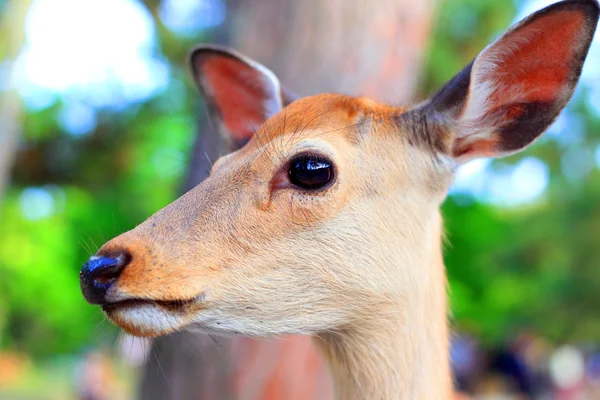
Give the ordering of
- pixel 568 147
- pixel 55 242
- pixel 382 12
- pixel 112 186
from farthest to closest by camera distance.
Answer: pixel 55 242 < pixel 112 186 < pixel 568 147 < pixel 382 12

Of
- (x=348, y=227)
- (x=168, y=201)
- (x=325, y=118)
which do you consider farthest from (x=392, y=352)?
(x=168, y=201)

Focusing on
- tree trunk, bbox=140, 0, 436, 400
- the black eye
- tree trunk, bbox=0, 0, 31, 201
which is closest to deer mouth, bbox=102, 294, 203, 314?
the black eye

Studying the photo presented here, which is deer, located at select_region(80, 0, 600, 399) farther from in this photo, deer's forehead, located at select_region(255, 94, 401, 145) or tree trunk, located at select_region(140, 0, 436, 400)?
tree trunk, located at select_region(140, 0, 436, 400)

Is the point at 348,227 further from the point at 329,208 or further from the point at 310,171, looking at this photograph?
the point at 310,171

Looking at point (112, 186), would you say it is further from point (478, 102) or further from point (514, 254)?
point (478, 102)

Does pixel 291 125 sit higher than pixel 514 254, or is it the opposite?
pixel 514 254

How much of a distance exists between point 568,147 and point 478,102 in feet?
56.0

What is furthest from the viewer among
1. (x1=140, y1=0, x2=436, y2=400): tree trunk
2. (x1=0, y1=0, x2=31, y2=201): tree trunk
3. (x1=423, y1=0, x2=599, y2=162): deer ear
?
(x1=0, y1=0, x2=31, y2=201): tree trunk

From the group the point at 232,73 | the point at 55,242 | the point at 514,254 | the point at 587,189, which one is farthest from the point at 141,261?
the point at 55,242

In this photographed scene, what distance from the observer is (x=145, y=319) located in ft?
5.81

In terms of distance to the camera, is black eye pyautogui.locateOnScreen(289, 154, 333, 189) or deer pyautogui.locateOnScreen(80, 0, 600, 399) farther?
black eye pyautogui.locateOnScreen(289, 154, 333, 189)

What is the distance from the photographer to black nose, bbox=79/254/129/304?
174 cm

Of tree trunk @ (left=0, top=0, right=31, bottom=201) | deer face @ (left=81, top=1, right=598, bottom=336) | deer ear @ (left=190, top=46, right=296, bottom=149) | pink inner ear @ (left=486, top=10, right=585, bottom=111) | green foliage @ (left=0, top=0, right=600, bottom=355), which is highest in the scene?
green foliage @ (left=0, top=0, right=600, bottom=355)

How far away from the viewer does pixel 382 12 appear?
4457 mm
